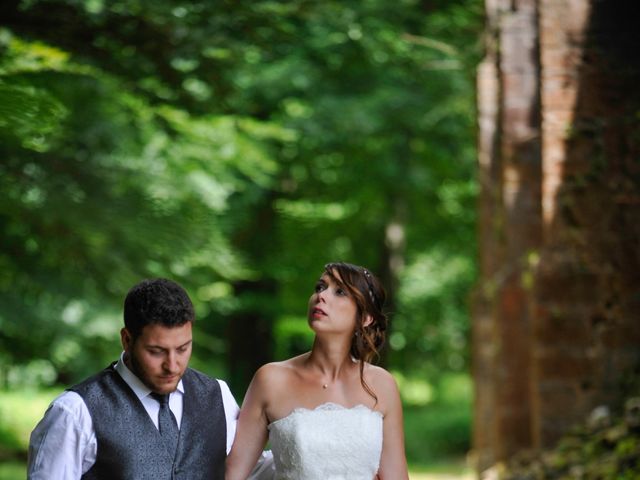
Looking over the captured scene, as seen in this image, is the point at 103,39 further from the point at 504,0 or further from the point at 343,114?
the point at 343,114

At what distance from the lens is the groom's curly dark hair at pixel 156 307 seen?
3545 mm

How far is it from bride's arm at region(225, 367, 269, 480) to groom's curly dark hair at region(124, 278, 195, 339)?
791mm

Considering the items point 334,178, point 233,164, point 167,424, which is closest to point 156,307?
point 167,424

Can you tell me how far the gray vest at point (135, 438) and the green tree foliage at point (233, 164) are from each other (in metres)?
2.07

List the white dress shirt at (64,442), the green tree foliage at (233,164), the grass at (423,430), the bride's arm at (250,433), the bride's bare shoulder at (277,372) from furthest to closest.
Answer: the grass at (423,430), the green tree foliage at (233,164), the bride's bare shoulder at (277,372), the bride's arm at (250,433), the white dress shirt at (64,442)

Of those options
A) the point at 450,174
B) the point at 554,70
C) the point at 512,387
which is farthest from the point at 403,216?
the point at 554,70

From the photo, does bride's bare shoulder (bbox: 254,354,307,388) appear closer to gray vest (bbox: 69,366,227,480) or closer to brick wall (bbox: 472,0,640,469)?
gray vest (bbox: 69,366,227,480)

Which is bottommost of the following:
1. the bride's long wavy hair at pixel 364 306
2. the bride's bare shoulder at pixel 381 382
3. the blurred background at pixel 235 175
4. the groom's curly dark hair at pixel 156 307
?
the blurred background at pixel 235 175

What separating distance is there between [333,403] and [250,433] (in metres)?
0.33

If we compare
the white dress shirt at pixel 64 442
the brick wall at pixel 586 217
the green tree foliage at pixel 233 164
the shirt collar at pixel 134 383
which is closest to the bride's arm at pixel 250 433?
the shirt collar at pixel 134 383

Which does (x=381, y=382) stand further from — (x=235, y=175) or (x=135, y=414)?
(x=235, y=175)

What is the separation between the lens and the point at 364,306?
432cm

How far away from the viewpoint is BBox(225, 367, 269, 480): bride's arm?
424 centimetres

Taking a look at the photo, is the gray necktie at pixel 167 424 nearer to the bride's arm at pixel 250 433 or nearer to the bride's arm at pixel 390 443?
the bride's arm at pixel 250 433
